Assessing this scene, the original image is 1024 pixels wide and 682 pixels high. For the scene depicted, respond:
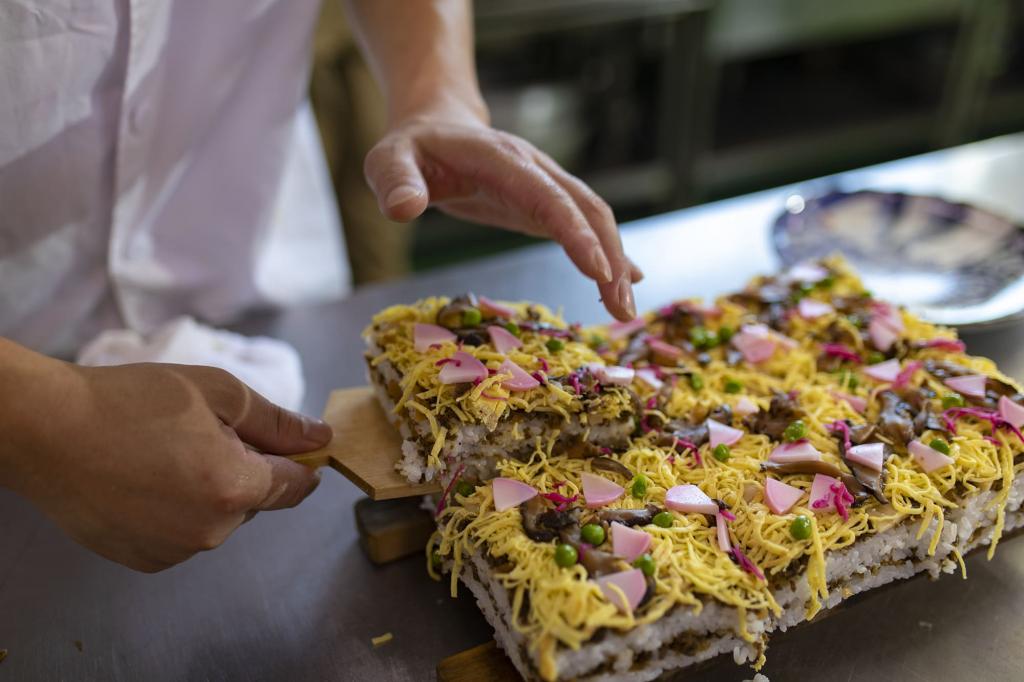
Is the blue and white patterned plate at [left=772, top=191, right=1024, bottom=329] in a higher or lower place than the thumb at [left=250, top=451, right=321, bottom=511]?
lower

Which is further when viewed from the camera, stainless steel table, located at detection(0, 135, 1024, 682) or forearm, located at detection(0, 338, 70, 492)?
stainless steel table, located at detection(0, 135, 1024, 682)

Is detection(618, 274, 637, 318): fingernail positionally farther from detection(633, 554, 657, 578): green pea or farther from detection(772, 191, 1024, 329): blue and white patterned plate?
detection(772, 191, 1024, 329): blue and white patterned plate

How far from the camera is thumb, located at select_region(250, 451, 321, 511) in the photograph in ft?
4.10

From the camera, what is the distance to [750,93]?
5609mm

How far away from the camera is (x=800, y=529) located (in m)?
1.19

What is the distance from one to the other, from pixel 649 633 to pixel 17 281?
5.08 feet

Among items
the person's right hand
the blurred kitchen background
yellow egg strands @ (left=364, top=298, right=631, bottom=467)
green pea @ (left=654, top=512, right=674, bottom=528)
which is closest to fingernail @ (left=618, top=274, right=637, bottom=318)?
yellow egg strands @ (left=364, top=298, right=631, bottom=467)

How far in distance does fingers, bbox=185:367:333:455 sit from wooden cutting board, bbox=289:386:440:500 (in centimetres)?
3

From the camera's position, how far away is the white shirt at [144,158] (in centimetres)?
162

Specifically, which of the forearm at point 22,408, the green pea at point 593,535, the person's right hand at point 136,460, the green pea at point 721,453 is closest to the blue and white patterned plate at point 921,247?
the green pea at point 721,453

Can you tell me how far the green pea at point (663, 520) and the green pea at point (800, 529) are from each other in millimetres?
170

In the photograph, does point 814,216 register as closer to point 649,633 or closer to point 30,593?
point 649,633

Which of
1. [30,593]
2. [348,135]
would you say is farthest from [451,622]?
[348,135]

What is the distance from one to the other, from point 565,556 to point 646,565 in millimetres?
108
